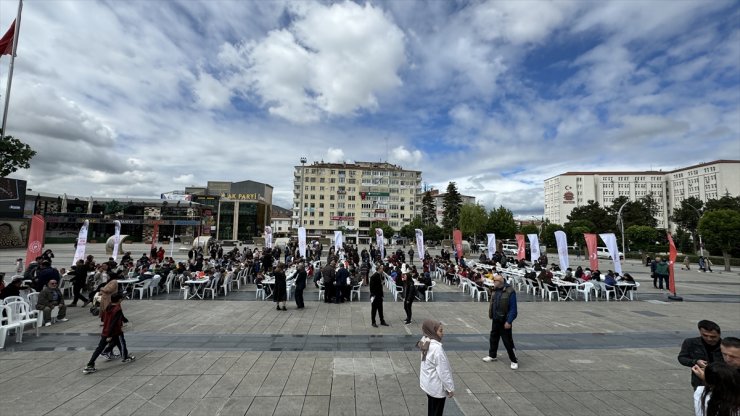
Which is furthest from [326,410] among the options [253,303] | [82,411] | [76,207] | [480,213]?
[76,207]

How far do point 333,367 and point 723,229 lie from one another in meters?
41.2

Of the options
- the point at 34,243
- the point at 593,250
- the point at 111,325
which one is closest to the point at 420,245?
the point at 593,250

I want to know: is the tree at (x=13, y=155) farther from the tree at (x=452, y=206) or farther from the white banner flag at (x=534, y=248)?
the tree at (x=452, y=206)

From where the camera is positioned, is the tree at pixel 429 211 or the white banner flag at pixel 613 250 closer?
the white banner flag at pixel 613 250

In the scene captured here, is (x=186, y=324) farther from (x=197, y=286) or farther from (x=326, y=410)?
(x=326, y=410)

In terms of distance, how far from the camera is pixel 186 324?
932cm

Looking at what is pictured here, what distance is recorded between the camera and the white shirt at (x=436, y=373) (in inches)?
140

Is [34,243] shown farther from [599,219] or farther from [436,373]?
[599,219]

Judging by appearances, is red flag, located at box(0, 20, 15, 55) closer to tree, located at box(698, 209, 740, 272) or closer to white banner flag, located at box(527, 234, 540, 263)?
white banner flag, located at box(527, 234, 540, 263)

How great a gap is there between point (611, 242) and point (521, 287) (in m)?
4.64

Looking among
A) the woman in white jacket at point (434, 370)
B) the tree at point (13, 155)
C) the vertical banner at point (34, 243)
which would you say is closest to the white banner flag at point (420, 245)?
the woman in white jacket at point (434, 370)

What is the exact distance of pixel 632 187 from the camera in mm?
126438

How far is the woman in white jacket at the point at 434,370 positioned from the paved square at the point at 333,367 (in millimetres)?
1096

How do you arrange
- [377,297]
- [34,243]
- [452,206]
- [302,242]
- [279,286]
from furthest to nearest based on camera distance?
[452,206] < [302,242] < [34,243] < [279,286] < [377,297]
